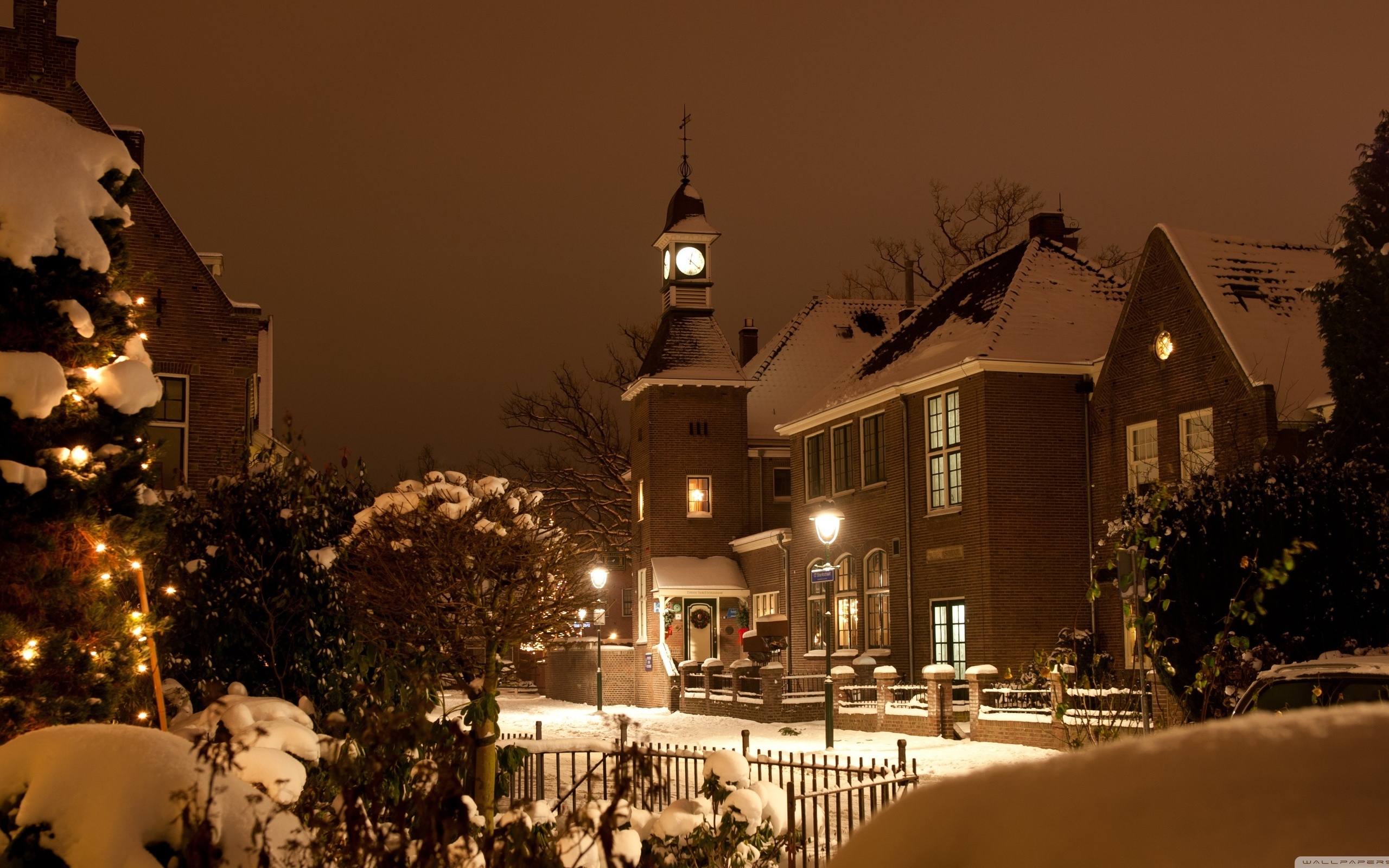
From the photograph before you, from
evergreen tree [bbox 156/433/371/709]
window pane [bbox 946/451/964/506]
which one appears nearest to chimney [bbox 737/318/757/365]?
window pane [bbox 946/451/964/506]

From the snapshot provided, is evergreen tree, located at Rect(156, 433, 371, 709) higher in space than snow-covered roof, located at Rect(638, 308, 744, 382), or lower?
lower

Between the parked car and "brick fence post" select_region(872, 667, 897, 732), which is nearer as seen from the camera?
the parked car

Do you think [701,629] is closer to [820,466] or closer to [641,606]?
[641,606]

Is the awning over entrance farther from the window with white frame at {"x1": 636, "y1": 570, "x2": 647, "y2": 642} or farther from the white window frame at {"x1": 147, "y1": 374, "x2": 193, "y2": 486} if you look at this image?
the white window frame at {"x1": 147, "y1": 374, "x2": 193, "y2": 486}

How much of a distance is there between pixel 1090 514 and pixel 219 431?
18697 mm

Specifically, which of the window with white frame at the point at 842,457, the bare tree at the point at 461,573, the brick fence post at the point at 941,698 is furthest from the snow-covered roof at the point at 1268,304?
the bare tree at the point at 461,573

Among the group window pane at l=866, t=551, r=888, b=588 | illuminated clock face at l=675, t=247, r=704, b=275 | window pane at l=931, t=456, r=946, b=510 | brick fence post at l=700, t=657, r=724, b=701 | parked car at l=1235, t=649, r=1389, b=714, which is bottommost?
brick fence post at l=700, t=657, r=724, b=701

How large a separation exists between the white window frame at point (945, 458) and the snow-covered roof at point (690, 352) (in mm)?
12528

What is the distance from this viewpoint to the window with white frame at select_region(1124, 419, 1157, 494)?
27359 mm

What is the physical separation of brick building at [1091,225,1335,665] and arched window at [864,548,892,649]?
611cm

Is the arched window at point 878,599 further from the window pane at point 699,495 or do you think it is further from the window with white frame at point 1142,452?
the window pane at point 699,495

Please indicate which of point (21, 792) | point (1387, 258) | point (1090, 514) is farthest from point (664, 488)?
point (21, 792)

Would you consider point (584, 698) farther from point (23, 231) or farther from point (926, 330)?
point (23, 231)

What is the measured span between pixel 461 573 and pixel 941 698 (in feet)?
41.3
